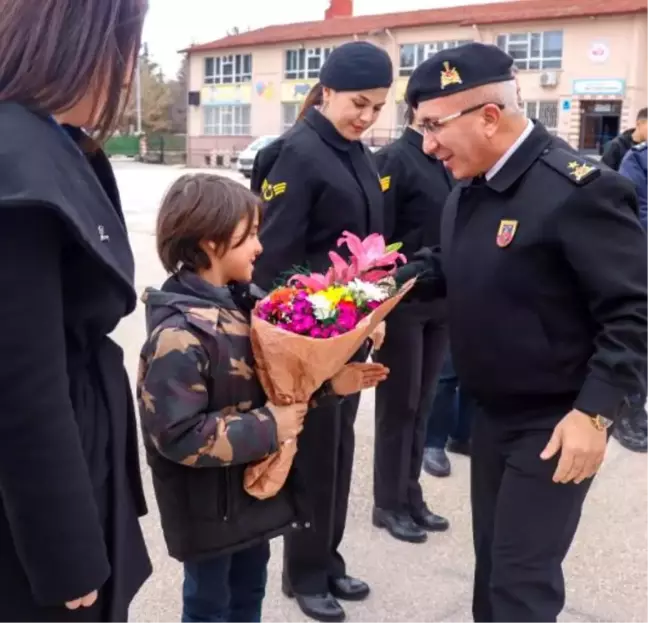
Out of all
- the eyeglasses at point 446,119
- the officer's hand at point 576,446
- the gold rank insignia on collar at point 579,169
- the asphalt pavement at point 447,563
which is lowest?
the asphalt pavement at point 447,563

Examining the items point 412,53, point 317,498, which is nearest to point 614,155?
point 317,498

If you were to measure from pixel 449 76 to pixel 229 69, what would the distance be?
47210 mm

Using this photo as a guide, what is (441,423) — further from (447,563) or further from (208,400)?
(208,400)

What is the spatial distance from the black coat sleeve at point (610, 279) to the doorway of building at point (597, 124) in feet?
111

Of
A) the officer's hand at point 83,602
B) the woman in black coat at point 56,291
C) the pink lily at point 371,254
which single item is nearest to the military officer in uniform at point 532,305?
the pink lily at point 371,254

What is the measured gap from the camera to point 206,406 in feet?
6.91

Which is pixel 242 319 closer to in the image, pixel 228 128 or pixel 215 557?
pixel 215 557

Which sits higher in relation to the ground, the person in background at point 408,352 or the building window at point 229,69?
the building window at point 229,69

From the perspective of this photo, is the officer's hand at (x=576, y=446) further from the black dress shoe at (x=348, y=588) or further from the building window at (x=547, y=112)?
the building window at (x=547, y=112)

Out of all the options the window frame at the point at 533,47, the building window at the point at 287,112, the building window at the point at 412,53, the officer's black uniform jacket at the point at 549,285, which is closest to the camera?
the officer's black uniform jacket at the point at 549,285

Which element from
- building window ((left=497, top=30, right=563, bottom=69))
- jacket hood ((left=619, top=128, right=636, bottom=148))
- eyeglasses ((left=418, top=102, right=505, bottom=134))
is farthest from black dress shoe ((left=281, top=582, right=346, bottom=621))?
building window ((left=497, top=30, right=563, bottom=69))

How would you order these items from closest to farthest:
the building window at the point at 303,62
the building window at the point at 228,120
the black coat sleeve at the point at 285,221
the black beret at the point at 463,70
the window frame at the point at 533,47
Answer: the black beret at the point at 463,70 < the black coat sleeve at the point at 285,221 < the window frame at the point at 533,47 < the building window at the point at 303,62 < the building window at the point at 228,120

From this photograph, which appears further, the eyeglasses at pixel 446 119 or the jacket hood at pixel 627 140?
the jacket hood at pixel 627 140

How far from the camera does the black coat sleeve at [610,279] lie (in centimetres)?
216
